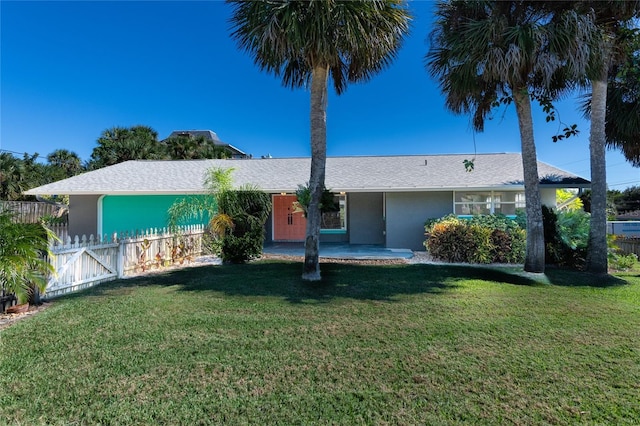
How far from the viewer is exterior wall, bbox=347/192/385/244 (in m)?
15.5

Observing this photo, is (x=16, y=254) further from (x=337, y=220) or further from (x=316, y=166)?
(x=337, y=220)

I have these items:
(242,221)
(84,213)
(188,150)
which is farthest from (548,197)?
(188,150)

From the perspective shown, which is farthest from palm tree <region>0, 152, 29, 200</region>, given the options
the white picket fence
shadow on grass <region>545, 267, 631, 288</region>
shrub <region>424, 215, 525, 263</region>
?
shadow on grass <region>545, 267, 631, 288</region>

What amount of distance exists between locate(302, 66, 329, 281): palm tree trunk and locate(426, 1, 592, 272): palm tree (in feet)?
11.7

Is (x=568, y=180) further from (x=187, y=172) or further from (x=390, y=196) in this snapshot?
(x=187, y=172)

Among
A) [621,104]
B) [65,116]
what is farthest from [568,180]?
[65,116]

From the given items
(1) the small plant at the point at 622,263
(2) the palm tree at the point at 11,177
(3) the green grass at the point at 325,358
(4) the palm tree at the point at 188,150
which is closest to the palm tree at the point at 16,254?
(3) the green grass at the point at 325,358

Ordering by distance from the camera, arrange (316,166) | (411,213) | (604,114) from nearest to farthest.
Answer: (316,166) → (604,114) → (411,213)

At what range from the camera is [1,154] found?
24.0m

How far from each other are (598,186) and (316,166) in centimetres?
800

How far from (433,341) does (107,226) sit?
15336 millimetres

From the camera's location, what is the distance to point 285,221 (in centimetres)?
1672

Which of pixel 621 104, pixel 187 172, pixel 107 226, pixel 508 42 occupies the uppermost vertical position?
pixel 508 42

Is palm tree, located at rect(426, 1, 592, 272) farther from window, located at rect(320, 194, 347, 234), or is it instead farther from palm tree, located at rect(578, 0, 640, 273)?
window, located at rect(320, 194, 347, 234)
